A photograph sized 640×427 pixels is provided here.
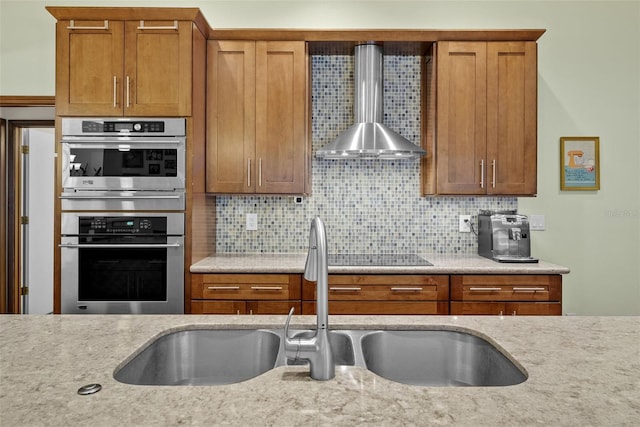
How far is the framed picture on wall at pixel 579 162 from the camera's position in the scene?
11.0ft

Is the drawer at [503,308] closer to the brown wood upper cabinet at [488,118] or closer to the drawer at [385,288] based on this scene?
the drawer at [385,288]

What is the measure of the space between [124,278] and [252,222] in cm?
101

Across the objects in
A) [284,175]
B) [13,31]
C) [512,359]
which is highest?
[13,31]

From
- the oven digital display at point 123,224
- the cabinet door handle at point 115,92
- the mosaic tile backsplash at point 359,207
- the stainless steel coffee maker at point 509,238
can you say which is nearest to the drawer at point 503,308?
the stainless steel coffee maker at point 509,238

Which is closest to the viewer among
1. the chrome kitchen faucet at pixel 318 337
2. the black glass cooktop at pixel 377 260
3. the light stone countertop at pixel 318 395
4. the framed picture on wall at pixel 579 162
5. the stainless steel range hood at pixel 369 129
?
the light stone countertop at pixel 318 395

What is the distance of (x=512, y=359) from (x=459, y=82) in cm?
240

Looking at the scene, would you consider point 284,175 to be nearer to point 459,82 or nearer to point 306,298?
point 306,298

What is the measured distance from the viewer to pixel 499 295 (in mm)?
2729

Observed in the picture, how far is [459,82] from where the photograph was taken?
305 cm

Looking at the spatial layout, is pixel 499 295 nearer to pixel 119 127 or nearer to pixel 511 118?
pixel 511 118

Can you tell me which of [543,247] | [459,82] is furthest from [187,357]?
[543,247]

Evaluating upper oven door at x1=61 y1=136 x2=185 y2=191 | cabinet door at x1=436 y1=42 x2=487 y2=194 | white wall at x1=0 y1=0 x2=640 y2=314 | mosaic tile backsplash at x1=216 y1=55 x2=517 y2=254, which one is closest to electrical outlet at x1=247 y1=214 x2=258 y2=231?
mosaic tile backsplash at x1=216 y1=55 x2=517 y2=254

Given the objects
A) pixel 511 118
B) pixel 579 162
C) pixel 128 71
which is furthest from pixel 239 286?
pixel 579 162

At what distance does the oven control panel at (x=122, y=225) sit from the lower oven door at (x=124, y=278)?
0.25 ft
